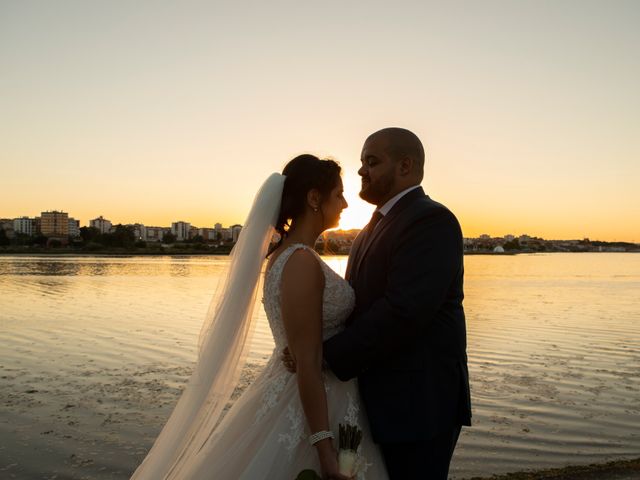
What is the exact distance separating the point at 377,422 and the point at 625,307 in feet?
87.4

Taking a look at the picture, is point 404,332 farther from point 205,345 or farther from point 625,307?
point 625,307

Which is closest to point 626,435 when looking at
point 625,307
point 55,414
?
point 55,414

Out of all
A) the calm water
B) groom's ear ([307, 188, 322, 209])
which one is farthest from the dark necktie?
the calm water

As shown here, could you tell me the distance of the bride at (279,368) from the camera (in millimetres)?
2736

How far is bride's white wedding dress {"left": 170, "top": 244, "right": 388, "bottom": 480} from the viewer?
2.86 m

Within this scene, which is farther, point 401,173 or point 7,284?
point 7,284

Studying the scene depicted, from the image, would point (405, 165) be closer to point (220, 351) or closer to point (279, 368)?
point (279, 368)

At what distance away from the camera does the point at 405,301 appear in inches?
103

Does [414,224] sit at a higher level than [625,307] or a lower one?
higher

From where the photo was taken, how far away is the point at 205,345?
3141 millimetres

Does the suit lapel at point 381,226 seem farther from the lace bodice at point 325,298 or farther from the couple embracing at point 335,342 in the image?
the lace bodice at point 325,298

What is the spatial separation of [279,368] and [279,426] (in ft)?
1.00

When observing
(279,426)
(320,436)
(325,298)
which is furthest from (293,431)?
(325,298)

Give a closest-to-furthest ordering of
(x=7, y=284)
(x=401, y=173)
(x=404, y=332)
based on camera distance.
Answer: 1. (x=404, y=332)
2. (x=401, y=173)
3. (x=7, y=284)
